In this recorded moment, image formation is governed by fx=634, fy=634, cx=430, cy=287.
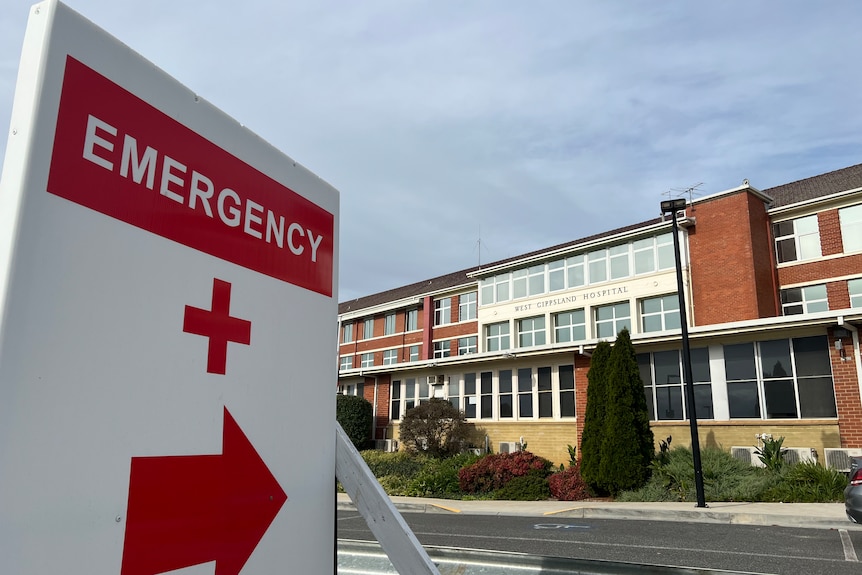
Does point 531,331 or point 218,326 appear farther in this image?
point 531,331

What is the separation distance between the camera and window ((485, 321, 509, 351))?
33.3 metres

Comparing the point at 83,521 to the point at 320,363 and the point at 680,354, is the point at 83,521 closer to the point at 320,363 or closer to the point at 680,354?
the point at 320,363

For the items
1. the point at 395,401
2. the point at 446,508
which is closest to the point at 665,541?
the point at 446,508

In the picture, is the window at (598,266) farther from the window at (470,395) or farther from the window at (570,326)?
the window at (470,395)

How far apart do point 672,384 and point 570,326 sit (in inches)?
384

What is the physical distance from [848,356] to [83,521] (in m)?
20.2

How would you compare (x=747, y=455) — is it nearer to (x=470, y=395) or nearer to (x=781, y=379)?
(x=781, y=379)

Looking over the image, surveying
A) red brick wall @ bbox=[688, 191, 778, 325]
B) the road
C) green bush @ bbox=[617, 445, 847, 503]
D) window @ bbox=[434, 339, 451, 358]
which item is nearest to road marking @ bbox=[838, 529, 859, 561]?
the road

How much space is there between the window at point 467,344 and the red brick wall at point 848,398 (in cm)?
2042

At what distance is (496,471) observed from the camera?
2067 centimetres

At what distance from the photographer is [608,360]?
61.9ft

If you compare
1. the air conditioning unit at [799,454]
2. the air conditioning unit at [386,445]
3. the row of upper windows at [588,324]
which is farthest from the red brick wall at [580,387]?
the air conditioning unit at [386,445]

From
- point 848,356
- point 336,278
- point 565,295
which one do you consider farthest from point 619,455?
point 336,278

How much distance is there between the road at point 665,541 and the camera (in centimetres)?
803
